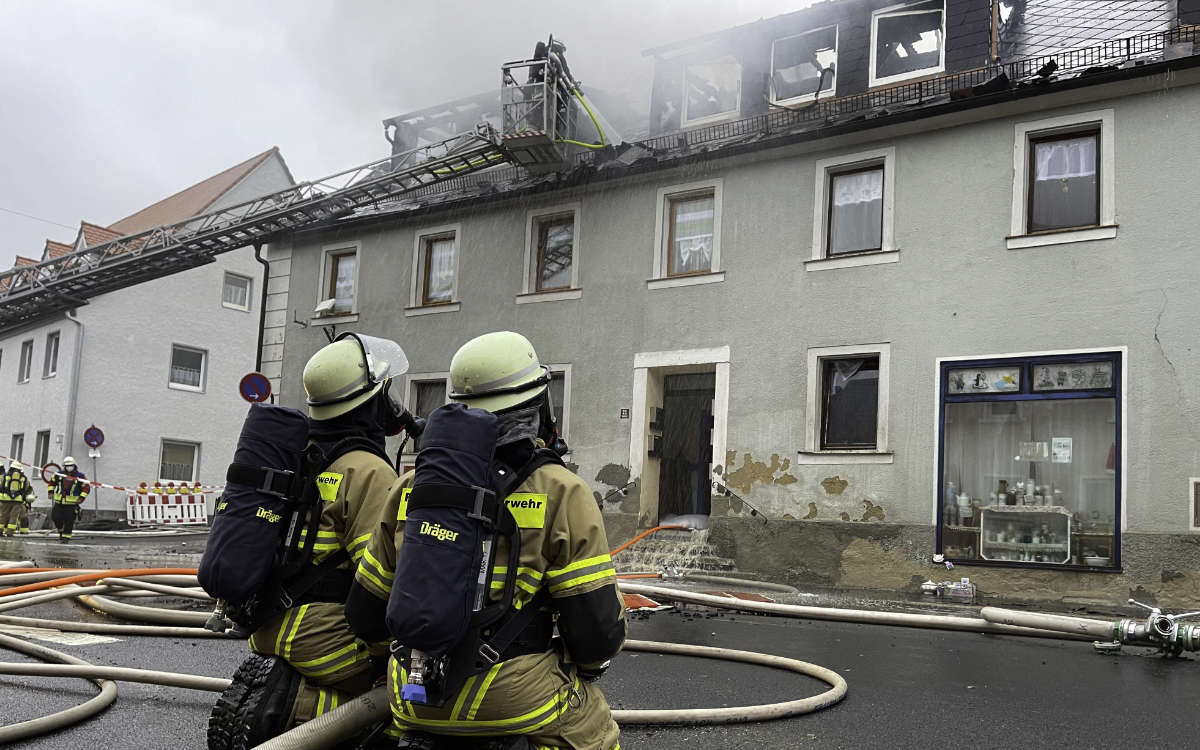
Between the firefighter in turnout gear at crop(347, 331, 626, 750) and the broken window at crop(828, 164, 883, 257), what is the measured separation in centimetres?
1182

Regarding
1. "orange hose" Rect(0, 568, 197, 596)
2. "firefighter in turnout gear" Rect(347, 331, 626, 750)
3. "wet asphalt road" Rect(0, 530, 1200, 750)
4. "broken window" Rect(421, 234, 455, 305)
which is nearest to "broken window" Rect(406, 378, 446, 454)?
"broken window" Rect(421, 234, 455, 305)

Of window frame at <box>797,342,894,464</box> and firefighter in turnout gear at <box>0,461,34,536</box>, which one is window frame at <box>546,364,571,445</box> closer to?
window frame at <box>797,342,894,464</box>

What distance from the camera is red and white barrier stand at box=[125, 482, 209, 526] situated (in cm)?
2527

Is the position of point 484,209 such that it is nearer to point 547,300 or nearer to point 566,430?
point 547,300

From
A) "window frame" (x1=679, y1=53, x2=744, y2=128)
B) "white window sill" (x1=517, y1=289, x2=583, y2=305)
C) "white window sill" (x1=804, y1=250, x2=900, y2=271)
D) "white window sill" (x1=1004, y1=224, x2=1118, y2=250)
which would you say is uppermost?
"window frame" (x1=679, y1=53, x2=744, y2=128)

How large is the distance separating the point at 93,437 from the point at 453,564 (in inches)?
1077

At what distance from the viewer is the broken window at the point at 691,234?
15.5 metres

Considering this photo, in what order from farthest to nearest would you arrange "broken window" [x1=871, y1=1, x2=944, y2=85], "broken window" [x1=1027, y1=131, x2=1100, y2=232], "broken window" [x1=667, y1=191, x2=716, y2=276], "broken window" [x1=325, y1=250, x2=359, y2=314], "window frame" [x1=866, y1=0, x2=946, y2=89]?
"broken window" [x1=325, y1=250, x2=359, y2=314], "broken window" [x1=667, y1=191, x2=716, y2=276], "broken window" [x1=871, y1=1, x2=944, y2=85], "window frame" [x1=866, y1=0, x2=946, y2=89], "broken window" [x1=1027, y1=131, x2=1100, y2=232]

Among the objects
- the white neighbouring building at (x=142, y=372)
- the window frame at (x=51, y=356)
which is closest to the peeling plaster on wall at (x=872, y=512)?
the white neighbouring building at (x=142, y=372)

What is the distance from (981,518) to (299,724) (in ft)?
35.5

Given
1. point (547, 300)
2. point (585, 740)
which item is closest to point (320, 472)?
point (585, 740)

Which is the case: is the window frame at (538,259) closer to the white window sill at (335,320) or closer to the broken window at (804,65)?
the broken window at (804,65)

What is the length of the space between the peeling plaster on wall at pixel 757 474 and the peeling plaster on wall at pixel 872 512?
108 centimetres

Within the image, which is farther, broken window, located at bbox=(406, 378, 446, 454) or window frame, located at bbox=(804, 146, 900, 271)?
broken window, located at bbox=(406, 378, 446, 454)
